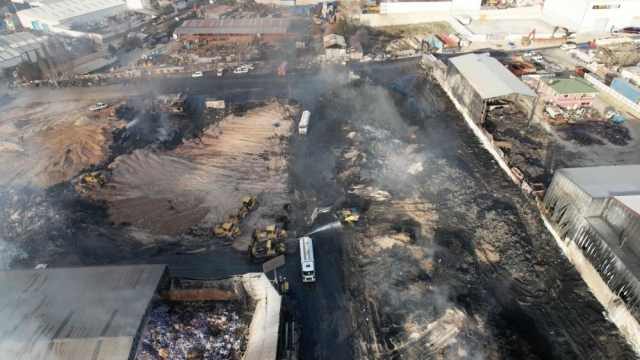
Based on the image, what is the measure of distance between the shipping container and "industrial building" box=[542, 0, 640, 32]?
21.3 m

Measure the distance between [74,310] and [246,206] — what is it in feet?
44.3

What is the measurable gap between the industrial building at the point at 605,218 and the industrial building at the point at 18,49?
6572 cm

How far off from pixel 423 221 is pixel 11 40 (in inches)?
2744

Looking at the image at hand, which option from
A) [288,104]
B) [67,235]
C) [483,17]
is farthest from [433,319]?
[483,17]

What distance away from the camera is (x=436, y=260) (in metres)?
25.1

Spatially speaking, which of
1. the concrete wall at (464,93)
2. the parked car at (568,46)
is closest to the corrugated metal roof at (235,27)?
the concrete wall at (464,93)

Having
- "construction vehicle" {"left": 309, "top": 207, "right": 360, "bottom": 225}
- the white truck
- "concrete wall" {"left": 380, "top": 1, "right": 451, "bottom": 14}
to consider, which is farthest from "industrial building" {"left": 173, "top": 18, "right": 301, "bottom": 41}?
the white truck

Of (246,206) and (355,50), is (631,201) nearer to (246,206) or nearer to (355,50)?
(246,206)

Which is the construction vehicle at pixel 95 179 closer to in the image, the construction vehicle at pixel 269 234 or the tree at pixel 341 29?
the construction vehicle at pixel 269 234

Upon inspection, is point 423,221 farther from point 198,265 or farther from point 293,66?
point 293,66

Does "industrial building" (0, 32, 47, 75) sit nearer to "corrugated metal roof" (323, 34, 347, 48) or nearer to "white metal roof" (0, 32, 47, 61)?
"white metal roof" (0, 32, 47, 61)

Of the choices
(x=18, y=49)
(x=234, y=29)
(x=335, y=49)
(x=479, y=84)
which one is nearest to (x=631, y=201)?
(x=479, y=84)

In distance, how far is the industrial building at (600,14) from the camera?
181ft

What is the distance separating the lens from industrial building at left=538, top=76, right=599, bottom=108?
3909 cm
